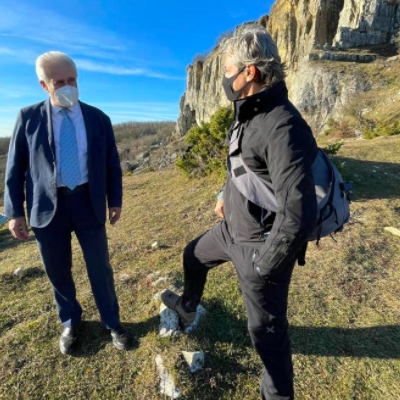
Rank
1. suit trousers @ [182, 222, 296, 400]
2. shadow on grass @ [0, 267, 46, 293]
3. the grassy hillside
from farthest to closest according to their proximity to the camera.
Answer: shadow on grass @ [0, 267, 46, 293], the grassy hillside, suit trousers @ [182, 222, 296, 400]

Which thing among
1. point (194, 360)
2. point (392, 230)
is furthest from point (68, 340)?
point (392, 230)

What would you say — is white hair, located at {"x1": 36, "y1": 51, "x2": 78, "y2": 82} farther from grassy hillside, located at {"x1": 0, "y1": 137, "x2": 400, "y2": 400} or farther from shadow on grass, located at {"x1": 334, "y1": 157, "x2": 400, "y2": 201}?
shadow on grass, located at {"x1": 334, "y1": 157, "x2": 400, "y2": 201}

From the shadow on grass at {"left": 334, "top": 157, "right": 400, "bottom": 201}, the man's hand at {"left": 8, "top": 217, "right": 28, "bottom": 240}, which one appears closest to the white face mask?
the man's hand at {"left": 8, "top": 217, "right": 28, "bottom": 240}

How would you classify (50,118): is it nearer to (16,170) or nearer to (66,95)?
(66,95)

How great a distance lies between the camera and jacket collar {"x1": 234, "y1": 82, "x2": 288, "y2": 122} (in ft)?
4.90

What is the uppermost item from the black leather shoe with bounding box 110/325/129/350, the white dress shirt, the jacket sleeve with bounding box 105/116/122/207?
the white dress shirt

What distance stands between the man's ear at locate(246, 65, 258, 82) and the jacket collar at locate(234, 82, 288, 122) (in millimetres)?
116

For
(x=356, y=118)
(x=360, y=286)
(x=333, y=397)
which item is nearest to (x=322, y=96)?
(x=356, y=118)

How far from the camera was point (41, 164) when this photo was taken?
2.03 metres

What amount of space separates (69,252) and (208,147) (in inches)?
225

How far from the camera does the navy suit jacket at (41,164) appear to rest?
202cm

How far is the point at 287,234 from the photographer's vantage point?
1390 mm

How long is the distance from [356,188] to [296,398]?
4.59 m

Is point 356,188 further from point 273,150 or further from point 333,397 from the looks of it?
point 273,150
